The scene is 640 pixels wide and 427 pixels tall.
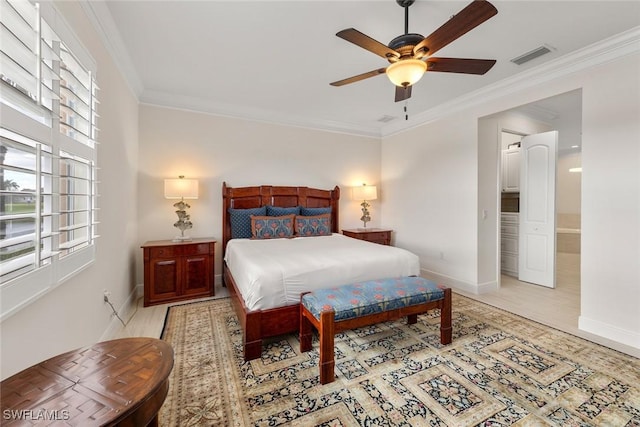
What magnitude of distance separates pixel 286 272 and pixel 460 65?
2097mm

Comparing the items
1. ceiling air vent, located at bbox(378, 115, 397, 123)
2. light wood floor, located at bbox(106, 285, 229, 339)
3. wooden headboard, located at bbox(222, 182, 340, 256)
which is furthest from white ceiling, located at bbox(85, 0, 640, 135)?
light wood floor, located at bbox(106, 285, 229, 339)

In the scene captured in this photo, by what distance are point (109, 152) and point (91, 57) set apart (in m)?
0.78

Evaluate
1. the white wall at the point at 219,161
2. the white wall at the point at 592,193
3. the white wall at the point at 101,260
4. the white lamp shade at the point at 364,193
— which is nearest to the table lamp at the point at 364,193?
the white lamp shade at the point at 364,193

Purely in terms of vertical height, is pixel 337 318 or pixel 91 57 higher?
pixel 91 57

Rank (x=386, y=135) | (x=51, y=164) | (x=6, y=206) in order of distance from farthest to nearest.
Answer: (x=386, y=135)
(x=51, y=164)
(x=6, y=206)

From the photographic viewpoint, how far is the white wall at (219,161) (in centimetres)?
371

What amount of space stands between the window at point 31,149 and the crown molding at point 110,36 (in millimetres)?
495

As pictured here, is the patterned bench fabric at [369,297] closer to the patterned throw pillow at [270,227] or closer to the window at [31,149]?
the window at [31,149]

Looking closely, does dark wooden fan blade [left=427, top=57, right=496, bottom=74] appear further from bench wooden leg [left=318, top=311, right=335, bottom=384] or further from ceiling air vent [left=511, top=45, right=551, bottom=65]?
bench wooden leg [left=318, top=311, right=335, bottom=384]

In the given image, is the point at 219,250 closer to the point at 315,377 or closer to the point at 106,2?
the point at 315,377

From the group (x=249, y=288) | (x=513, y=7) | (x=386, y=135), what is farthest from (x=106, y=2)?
(x=386, y=135)

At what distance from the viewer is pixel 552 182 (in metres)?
3.95

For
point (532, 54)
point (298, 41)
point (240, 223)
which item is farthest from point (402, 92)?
point (240, 223)

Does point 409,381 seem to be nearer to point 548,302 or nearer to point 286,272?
point 286,272
